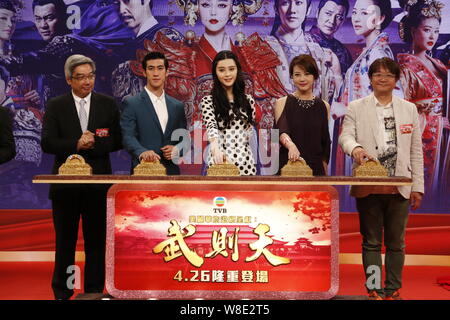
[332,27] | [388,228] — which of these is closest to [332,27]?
[332,27]

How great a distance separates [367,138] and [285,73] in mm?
2203

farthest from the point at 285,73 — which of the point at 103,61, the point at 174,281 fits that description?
the point at 174,281

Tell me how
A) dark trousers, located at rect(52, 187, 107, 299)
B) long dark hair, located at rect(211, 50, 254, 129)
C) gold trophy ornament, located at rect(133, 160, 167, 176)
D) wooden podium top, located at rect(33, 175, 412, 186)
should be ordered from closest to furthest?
1. wooden podium top, located at rect(33, 175, 412, 186)
2. gold trophy ornament, located at rect(133, 160, 167, 176)
3. long dark hair, located at rect(211, 50, 254, 129)
4. dark trousers, located at rect(52, 187, 107, 299)

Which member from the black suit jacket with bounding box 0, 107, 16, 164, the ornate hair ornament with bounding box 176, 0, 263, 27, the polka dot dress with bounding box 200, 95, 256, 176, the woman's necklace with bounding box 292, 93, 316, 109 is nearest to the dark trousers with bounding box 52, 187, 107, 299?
the black suit jacket with bounding box 0, 107, 16, 164

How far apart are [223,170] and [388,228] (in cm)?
129

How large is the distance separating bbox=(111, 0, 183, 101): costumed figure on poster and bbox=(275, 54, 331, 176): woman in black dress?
225 cm

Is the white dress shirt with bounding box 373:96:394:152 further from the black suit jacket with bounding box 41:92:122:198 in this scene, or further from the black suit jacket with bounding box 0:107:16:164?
the black suit jacket with bounding box 0:107:16:164

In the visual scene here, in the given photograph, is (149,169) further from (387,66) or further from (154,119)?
(387,66)

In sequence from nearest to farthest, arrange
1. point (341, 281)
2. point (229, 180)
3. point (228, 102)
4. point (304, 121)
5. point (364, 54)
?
1. point (229, 180)
2. point (228, 102)
3. point (304, 121)
4. point (341, 281)
5. point (364, 54)

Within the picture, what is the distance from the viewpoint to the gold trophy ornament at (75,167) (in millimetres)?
4328

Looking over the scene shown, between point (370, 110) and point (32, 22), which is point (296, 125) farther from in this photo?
point (32, 22)

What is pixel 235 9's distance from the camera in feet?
22.1

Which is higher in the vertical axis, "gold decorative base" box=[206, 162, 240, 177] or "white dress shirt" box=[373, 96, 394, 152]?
"white dress shirt" box=[373, 96, 394, 152]

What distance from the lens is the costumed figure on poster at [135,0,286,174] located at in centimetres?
673
